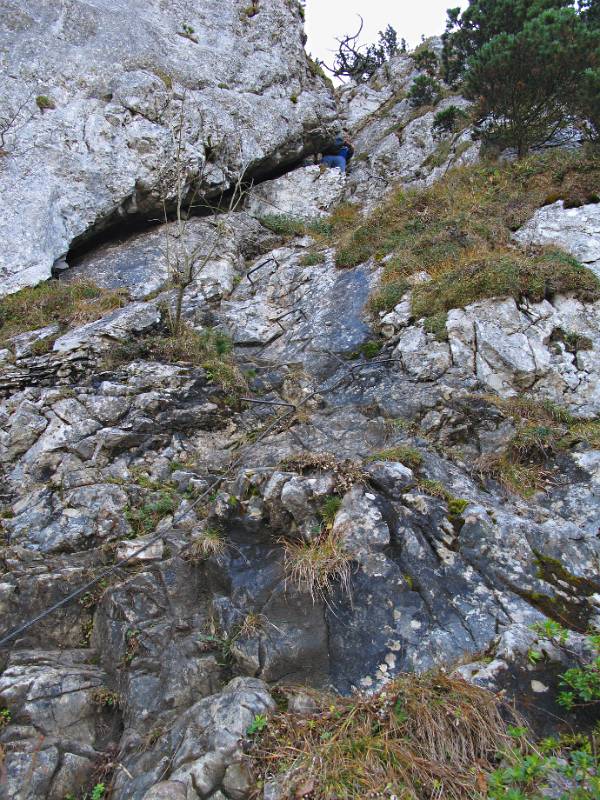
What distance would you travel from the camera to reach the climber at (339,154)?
15868mm

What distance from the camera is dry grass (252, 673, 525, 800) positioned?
3385mm

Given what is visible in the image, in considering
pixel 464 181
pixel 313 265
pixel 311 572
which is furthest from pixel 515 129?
pixel 311 572

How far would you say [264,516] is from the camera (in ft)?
17.8

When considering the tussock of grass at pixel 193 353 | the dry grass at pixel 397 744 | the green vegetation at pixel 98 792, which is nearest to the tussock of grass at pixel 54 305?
the tussock of grass at pixel 193 353

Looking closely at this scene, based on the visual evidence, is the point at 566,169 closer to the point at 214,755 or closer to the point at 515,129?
the point at 515,129

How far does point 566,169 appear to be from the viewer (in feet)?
34.0

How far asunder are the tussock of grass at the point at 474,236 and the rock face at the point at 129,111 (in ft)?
15.2

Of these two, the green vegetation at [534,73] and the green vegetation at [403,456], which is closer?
the green vegetation at [403,456]

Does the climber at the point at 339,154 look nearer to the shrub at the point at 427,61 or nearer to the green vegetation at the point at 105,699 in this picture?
the shrub at the point at 427,61

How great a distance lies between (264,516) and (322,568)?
97 centimetres

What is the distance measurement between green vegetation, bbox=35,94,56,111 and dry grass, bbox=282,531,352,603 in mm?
12652

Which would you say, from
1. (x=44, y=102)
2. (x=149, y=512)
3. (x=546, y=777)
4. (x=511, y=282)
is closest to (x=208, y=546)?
(x=149, y=512)

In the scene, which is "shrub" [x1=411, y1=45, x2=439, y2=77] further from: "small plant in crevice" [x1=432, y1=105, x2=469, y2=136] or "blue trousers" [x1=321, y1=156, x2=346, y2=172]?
"blue trousers" [x1=321, y1=156, x2=346, y2=172]

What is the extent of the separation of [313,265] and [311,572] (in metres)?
7.93
